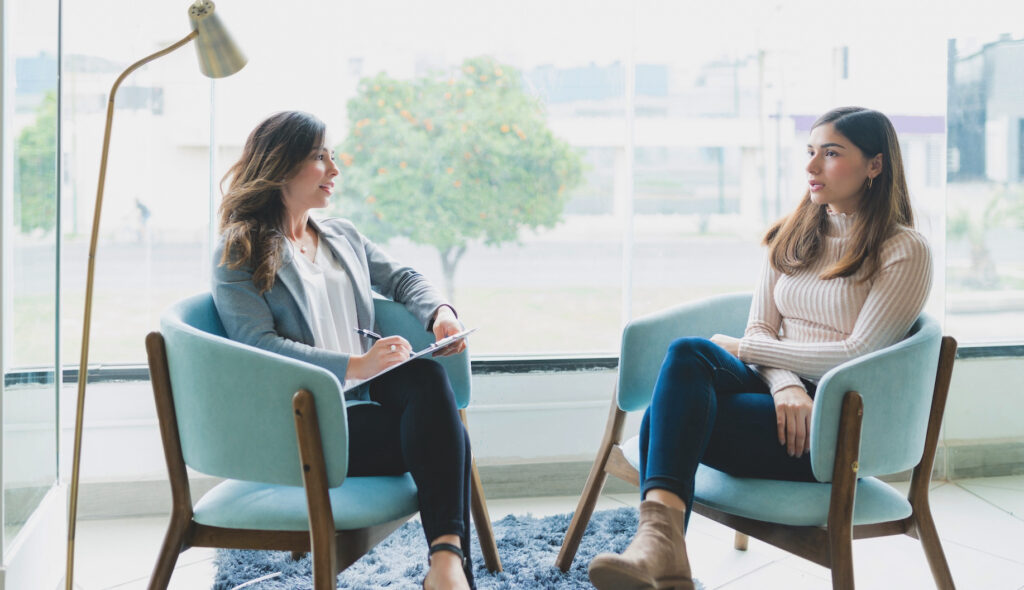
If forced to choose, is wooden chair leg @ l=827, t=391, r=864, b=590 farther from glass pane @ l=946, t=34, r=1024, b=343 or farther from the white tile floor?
glass pane @ l=946, t=34, r=1024, b=343

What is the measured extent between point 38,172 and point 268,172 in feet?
1.84

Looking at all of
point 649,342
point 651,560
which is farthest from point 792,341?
point 651,560

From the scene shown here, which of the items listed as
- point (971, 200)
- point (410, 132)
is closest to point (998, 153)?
point (971, 200)

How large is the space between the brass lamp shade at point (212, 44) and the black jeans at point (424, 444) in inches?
30.3

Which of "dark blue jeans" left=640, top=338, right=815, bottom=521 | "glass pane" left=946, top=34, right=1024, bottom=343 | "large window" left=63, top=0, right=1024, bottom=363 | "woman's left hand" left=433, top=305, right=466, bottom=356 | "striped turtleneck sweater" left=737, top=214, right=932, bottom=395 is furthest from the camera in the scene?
"glass pane" left=946, top=34, right=1024, bottom=343

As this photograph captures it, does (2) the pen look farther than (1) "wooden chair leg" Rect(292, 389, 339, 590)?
Yes

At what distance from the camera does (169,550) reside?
5.74 feet

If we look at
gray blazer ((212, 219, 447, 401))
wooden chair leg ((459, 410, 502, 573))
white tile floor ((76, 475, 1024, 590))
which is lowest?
white tile floor ((76, 475, 1024, 590))

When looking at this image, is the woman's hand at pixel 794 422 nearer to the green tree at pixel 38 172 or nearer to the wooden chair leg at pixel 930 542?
the wooden chair leg at pixel 930 542

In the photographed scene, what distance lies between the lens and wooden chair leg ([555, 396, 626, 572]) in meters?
2.37

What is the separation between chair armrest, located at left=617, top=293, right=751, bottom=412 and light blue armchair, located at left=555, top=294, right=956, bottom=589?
35 centimetres

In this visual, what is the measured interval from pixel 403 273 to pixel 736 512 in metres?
1.09

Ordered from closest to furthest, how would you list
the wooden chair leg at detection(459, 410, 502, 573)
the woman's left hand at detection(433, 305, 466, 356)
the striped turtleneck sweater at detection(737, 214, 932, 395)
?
the striped turtleneck sweater at detection(737, 214, 932, 395) → the woman's left hand at detection(433, 305, 466, 356) → the wooden chair leg at detection(459, 410, 502, 573)

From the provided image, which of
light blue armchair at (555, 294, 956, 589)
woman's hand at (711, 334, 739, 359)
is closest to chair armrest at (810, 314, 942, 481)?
light blue armchair at (555, 294, 956, 589)
